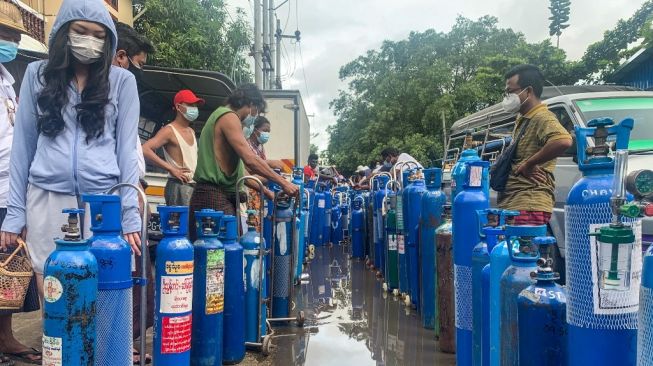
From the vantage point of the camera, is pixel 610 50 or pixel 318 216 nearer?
pixel 318 216

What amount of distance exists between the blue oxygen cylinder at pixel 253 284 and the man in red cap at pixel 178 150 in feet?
3.06

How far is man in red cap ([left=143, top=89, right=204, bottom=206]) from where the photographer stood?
473 cm

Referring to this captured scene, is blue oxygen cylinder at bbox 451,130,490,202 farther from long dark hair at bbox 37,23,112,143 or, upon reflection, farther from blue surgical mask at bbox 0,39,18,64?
blue surgical mask at bbox 0,39,18,64

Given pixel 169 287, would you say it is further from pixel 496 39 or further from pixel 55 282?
pixel 496 39

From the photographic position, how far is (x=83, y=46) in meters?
2.71

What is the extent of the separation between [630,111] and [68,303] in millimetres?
5412

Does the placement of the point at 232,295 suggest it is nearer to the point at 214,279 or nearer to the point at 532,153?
the point at 214,279

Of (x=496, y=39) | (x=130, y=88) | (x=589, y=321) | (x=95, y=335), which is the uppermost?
(x=496, y=39)

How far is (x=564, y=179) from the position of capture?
5262 mm

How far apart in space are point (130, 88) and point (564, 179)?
4094mm

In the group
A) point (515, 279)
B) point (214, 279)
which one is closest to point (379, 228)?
point (214, 279)

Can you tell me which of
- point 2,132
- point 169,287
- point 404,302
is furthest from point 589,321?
point 404,302

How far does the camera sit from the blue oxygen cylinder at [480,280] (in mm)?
2574

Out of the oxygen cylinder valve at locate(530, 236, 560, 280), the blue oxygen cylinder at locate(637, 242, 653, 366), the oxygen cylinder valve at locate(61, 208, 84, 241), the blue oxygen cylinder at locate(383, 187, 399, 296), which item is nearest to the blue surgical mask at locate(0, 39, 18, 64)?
the oxygen cylinder valve at locate(61, 208, 84, 241)
